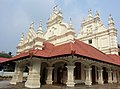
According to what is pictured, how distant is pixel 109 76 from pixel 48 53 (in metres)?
9.67

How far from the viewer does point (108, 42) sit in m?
21.5

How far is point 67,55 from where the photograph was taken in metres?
10.7

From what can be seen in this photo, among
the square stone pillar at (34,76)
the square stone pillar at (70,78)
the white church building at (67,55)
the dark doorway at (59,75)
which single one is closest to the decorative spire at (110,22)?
the white church building at (67,55)

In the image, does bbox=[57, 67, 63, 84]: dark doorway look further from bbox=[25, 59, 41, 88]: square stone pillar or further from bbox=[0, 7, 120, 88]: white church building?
bbox=[25, 59, 41, 88]: square stone pillar

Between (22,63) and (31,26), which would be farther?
(31,26)

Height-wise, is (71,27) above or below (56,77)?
above

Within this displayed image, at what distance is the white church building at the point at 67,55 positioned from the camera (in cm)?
1212

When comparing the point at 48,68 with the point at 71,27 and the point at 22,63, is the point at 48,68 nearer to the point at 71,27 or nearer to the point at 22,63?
the point at 22,63

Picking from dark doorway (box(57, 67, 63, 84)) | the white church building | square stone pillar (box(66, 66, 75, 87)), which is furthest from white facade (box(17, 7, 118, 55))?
square stone pillar (box(66, 66, 75, 87))

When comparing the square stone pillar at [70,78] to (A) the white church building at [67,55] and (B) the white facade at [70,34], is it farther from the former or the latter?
(B) the white facade at [70,34]

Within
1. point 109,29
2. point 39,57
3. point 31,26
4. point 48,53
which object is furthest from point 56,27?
point 109,29

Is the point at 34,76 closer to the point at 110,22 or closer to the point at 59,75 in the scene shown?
the point at 59,75

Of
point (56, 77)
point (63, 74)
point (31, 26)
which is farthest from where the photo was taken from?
point (31, 26)

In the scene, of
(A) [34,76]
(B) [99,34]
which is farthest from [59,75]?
(B) [99,34]
